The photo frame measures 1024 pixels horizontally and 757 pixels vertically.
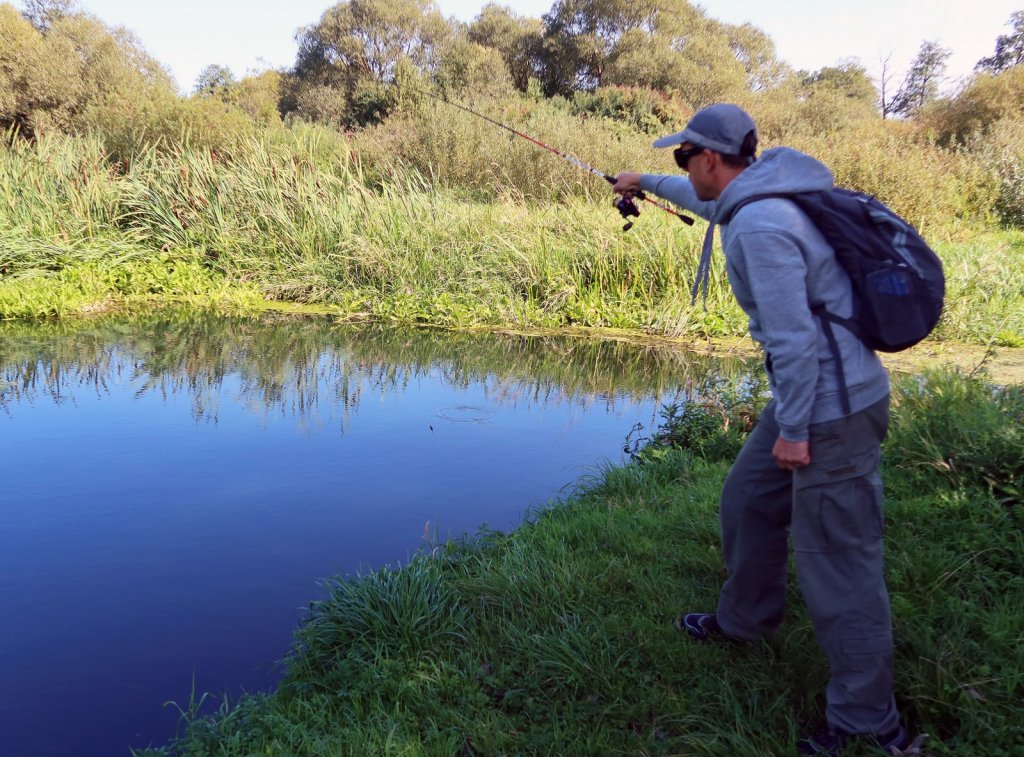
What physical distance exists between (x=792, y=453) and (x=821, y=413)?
0.14 m

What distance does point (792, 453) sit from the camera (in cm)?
242

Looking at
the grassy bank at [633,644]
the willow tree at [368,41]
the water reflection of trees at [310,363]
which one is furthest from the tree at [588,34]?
the grassy bank at [633,644]

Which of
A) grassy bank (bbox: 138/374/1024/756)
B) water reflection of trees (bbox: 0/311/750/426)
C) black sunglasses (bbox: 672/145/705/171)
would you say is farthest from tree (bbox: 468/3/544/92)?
black sunglasses (bbox: 672/145/705/171)

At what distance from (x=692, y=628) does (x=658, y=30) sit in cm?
3097

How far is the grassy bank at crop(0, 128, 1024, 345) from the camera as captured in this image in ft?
32.4

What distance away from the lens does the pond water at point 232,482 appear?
11.3ft

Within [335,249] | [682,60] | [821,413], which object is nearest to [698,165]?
[821,413]

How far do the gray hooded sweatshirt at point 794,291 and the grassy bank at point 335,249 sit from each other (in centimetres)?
691

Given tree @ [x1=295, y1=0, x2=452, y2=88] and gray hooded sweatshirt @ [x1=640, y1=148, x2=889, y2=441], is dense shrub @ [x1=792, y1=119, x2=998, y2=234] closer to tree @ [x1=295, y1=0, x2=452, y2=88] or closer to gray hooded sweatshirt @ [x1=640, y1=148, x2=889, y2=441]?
gray hooded sweatshirt @ [x1=640, y1=148, x2=889, y2=441]

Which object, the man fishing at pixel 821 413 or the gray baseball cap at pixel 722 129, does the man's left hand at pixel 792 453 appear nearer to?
the man fishing at pixel 821 413

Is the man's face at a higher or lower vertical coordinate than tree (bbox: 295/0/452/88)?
lower

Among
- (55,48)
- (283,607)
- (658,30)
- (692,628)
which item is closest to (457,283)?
(283,607)

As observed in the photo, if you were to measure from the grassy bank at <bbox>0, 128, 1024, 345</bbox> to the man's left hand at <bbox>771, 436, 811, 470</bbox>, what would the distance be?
692 centimetres

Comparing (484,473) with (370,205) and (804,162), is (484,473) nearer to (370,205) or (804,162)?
(804,162)
